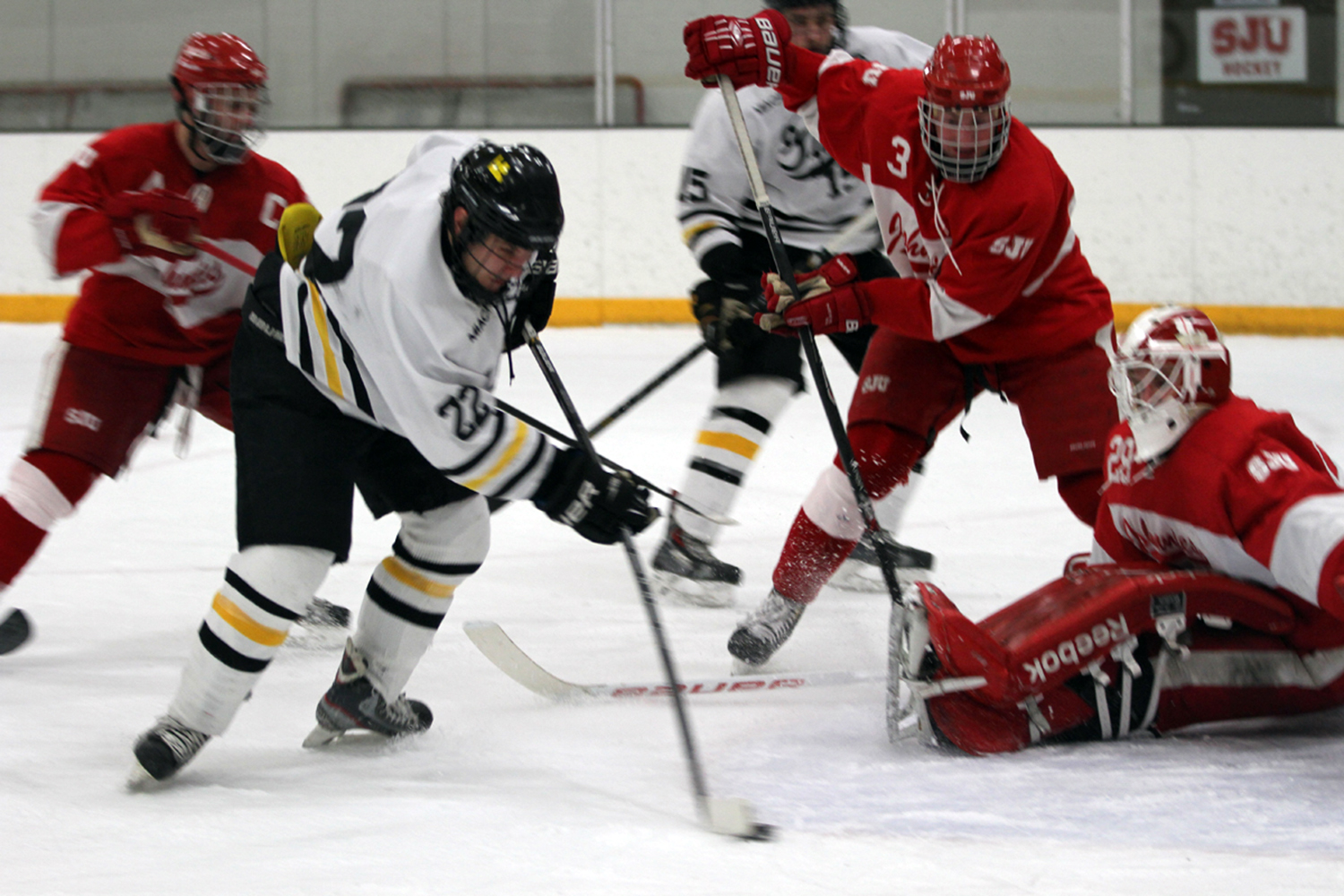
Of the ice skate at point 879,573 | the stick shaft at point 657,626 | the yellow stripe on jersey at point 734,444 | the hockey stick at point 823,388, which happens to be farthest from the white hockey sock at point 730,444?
the stick shaft at point 657,626

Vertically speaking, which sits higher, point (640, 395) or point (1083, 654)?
point (640, 395)

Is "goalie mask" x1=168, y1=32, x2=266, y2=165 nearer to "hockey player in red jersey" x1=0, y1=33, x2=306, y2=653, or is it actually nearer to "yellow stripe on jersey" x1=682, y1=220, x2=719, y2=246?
"hockey player in red jersey" x1=0, y1=33, x2=306, y2=653

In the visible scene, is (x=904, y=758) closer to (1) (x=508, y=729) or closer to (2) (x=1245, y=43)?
(1) (x=508, y=729)

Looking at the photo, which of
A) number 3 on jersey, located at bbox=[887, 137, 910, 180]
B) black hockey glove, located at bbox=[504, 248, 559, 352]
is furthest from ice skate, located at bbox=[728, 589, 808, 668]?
number 3 on jersey, located at bbox=[887, 137, 910, 180]

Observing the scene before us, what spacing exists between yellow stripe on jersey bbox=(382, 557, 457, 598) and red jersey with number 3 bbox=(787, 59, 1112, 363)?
2.59 ft

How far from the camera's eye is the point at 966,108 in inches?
79.3

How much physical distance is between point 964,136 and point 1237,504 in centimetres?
67

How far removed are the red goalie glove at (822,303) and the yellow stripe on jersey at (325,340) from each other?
0.77 metres

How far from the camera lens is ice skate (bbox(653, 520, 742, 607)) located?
9.01 feet

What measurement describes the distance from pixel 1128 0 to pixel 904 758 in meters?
5.04

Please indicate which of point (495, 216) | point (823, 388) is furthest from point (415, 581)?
point (823, 388)

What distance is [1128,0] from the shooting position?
6.00m

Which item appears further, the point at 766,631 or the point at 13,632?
the point at 13,632

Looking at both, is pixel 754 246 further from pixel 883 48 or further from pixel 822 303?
pixel 822 303
